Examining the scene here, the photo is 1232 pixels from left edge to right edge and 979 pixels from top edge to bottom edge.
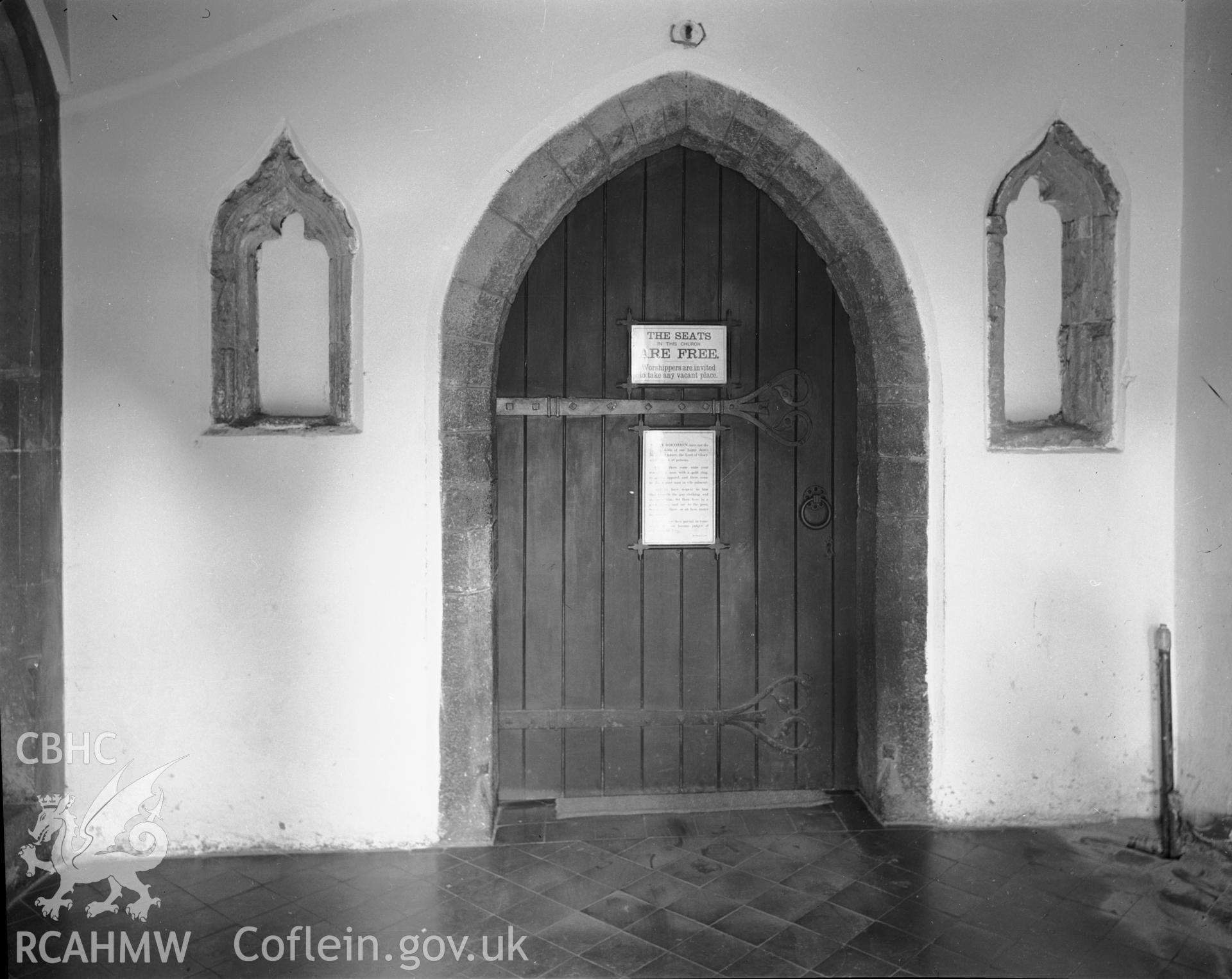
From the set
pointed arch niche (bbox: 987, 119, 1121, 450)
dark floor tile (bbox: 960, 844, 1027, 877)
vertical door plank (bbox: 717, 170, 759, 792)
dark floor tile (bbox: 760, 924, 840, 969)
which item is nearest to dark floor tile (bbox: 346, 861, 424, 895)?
Answer: dark floor tile (bbox: 760, 924, 840, 969)

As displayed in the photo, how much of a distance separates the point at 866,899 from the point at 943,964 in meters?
0.38

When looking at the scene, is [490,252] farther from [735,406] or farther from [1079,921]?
[1079,921]

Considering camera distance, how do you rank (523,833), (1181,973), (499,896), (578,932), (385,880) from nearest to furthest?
(1181,973) → (578,932) → (499,896) → (385,880) → (523,833)

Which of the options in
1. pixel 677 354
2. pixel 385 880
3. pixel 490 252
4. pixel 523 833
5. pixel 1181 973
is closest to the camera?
pixel 1181 973

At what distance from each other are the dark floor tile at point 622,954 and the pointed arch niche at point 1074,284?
203 cm

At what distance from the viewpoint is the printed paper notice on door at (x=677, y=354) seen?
3920 mm

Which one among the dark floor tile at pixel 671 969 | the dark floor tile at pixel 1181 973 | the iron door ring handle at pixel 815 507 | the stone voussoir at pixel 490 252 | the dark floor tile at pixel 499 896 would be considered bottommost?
the dark floor tile at pixel 671 969

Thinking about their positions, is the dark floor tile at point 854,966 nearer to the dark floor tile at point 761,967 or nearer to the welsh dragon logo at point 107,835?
the dark floor tile at point 761,967

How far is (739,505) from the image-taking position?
3.99m

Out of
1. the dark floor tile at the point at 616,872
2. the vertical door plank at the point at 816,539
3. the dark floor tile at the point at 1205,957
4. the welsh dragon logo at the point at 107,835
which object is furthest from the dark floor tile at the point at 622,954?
the welsh dragon logo at the point at 107,835

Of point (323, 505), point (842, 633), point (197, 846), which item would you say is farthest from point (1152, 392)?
point (197, 846)

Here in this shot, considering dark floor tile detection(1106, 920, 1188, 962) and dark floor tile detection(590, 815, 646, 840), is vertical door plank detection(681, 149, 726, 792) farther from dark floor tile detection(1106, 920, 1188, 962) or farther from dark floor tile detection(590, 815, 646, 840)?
dark floor tile detection(1106, 920, 1188, 962)

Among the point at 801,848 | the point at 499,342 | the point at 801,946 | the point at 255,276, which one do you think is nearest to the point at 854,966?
the point at 801,946

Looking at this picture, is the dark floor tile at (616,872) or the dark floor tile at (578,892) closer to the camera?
the dark floor tile at (578,892)
